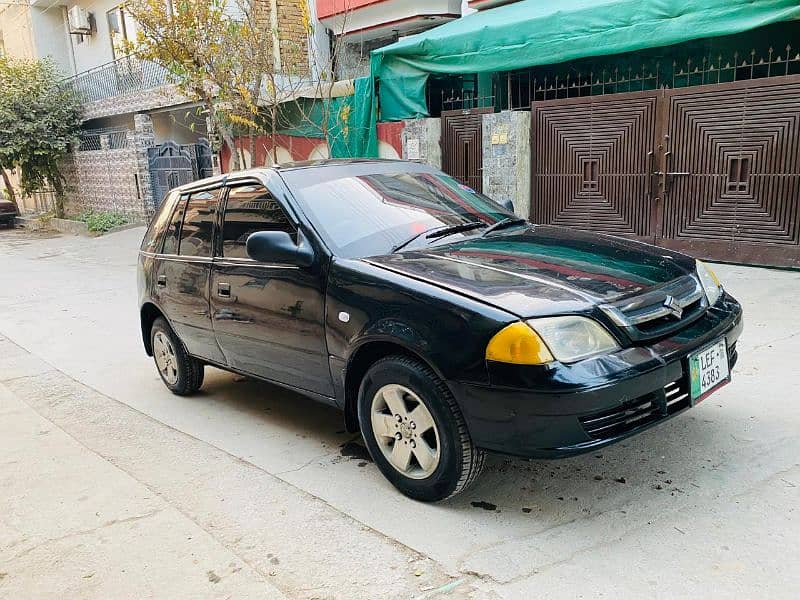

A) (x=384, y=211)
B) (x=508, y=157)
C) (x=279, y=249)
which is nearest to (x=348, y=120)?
(x=508, y=157)

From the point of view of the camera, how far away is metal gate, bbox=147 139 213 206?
17312mm

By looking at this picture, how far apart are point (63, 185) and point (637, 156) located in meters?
20.6

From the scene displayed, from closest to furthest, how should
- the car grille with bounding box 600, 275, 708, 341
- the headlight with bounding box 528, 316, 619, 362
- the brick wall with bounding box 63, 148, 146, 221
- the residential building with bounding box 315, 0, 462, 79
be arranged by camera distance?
the headlight with bounding box 528, 316, 619, 362
the car grille with bounding box 600, 275, 708, 341
the residential building with bounding box 315, 0, 462, 79
the brick wall with bounding box 63, 148, 146, 221

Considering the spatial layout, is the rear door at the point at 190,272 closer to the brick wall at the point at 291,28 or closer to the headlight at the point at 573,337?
the headlight at the point at 573,337

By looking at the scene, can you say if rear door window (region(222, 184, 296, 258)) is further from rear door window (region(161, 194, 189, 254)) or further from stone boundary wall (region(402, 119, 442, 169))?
stone boundary wall (region(402, 119, 442, 169))

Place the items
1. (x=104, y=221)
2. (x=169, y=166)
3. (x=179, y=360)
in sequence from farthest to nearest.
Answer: (x=104, y=221), (x=169, y=166), (x=179, y=360)

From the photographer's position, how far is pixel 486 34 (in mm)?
9617

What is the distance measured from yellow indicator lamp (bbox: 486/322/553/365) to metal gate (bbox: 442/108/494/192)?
7.67 metres

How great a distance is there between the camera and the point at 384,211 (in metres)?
4.00

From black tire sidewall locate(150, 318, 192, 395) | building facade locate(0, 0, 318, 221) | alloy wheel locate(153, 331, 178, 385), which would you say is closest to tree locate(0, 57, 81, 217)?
building facade locate(0, 0, 318, 221)

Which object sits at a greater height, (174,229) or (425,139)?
(425,139)

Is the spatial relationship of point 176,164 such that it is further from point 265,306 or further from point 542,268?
point 542,268

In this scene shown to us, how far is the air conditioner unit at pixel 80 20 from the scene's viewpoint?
908 inches

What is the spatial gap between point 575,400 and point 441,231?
61.2 inches
